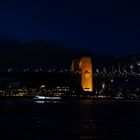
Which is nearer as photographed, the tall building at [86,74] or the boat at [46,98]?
the boat at [46,98]

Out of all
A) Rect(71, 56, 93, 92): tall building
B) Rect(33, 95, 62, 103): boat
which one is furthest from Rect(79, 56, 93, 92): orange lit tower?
Rect(33, 95, 62, 103): boat

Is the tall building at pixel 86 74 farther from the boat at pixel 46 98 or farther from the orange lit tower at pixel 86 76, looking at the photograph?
the boat at pixel 46 98

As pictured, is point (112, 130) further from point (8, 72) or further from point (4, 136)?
point (8, 72)

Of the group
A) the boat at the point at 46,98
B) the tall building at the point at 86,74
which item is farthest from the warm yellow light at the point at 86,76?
the boat at the point at 46,98

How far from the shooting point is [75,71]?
282 ft

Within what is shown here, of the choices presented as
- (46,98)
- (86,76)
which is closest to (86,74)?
(86,76)

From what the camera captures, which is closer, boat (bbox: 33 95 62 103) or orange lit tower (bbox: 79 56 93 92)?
boat (bbox: 33 95 62 103)

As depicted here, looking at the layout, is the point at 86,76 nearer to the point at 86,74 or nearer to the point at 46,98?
the point at 86,74

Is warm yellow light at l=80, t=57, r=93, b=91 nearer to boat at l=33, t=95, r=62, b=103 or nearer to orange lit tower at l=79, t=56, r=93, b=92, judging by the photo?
orange lit tower at l=79, t=56, r=93, b=92

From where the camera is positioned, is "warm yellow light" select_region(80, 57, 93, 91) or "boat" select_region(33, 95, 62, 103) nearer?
"boat" select_region(33, 95, 62, 103)

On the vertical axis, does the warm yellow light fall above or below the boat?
above

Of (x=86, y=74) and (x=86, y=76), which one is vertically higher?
(x=86, y=74)

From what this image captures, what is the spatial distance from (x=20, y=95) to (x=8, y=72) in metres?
14.7

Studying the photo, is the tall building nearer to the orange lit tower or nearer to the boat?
the orange lit tower
